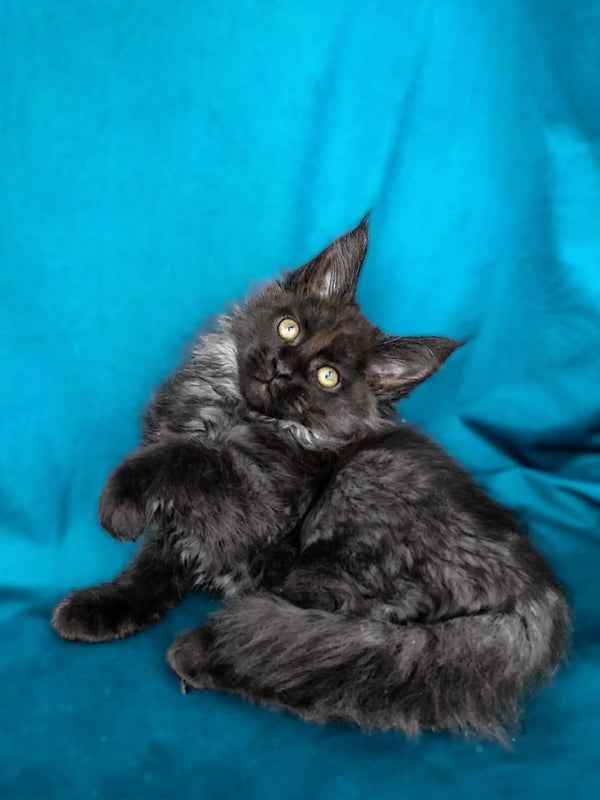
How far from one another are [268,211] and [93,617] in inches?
51.2

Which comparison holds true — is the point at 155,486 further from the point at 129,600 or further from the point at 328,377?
the point at 328,377

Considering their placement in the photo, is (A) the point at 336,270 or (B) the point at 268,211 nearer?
(A) the point at 336,270

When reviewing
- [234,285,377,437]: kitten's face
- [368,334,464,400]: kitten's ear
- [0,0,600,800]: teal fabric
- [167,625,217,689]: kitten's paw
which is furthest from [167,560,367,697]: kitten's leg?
[368,334,464,400]: kitten's ear

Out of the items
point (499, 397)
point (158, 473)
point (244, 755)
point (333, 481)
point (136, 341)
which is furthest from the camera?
point (499, 397)

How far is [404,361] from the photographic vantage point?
80.0 inches

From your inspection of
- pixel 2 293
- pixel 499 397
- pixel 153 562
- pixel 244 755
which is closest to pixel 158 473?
pixel 153 562

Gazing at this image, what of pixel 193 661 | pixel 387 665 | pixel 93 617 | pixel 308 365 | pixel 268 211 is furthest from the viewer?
pixel 268 211

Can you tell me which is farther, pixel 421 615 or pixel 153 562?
pixel 153 562

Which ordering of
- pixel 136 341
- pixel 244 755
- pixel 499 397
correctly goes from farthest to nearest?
1. pixel 499 397
2. pixel 136 341
3. pixel 244 755

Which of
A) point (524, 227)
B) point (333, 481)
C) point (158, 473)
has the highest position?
point (524, 227)

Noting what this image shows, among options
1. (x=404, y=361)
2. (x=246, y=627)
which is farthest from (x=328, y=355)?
(x=246, y=627)

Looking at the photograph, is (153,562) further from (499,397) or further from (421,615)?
(499,397)

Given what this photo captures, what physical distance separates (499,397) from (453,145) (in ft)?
2.79

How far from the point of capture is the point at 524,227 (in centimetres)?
248
